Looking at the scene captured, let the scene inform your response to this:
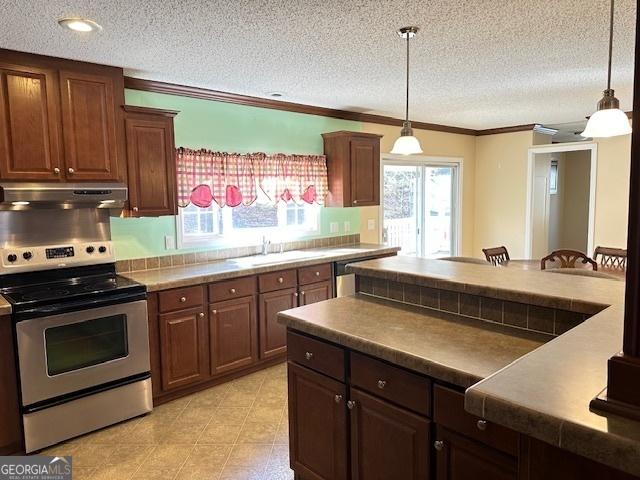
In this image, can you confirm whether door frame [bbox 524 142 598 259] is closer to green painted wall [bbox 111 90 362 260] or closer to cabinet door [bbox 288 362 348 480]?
green painted wall [bbox 111 90 362 260]

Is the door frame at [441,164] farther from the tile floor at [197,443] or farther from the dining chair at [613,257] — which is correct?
the tile floor at [197,443]

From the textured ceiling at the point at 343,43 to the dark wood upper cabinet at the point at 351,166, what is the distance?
601 millimetres

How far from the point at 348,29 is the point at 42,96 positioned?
194 centimetres

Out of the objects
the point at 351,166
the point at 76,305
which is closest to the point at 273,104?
the point at 351,166

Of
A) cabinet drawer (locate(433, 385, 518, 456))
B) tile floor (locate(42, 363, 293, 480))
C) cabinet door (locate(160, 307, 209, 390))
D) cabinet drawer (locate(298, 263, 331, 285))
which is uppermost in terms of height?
cabinet drawer (locate(298, 263, 331, 285))

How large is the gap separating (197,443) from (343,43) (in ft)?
8.45

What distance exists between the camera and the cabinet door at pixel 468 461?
141 cm

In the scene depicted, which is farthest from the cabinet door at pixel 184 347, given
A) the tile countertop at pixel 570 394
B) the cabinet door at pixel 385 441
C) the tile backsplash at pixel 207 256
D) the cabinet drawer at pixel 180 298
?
the tile countertop at pixel 570 394

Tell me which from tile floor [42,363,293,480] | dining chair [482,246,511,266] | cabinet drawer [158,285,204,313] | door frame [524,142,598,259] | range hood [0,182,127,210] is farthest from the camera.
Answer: door frame [524,142,598,259]

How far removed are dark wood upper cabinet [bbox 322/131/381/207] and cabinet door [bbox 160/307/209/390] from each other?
2053 millimetres

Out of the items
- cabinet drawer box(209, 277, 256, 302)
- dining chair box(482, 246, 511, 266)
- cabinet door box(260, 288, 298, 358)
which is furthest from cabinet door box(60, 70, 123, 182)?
dining chair box(482, 246, 511, 266)

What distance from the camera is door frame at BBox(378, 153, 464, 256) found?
18.1 feet

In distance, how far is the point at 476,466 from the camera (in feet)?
4.85

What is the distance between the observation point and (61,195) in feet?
9.31
